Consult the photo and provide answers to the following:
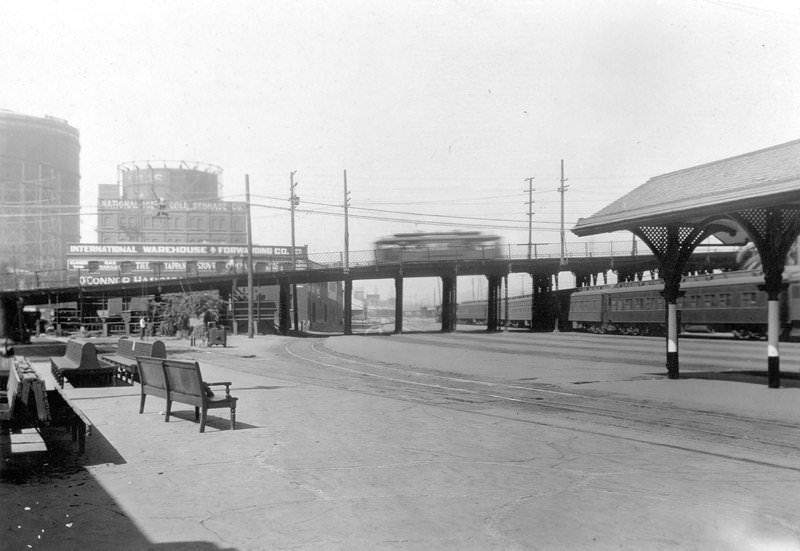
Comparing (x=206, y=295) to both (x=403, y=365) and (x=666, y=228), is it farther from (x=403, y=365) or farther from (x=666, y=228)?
(x=666, y=228)

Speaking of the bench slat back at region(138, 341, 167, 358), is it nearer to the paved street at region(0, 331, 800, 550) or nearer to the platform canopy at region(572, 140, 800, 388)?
the paved street at region(0, 331, 800, 550)

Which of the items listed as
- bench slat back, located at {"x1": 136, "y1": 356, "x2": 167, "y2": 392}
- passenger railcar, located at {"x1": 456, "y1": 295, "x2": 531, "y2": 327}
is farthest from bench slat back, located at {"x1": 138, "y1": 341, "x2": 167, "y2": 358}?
passenger railcar, located at {"x1": 456, "y1": 295, "x2": 531, "y2": 327}

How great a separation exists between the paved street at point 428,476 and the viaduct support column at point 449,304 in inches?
1850

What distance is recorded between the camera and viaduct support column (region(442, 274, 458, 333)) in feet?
201

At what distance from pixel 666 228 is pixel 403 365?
9297 mm

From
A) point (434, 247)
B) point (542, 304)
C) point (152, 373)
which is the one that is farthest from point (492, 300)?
point (152, 373)

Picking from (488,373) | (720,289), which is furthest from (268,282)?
(488,373)

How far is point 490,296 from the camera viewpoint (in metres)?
62.6

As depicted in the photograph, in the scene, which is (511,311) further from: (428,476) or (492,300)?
(428,476)

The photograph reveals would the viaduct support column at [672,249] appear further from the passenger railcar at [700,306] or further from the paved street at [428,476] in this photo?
the passenger railcar at [700,306]

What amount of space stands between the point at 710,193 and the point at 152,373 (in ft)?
35.8

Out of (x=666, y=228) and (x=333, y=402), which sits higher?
(x=666, y=228)

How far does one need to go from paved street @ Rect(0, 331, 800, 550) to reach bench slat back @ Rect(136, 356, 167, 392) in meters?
0.49

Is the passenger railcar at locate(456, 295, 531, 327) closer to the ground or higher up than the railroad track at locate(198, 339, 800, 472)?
closer to the ground
